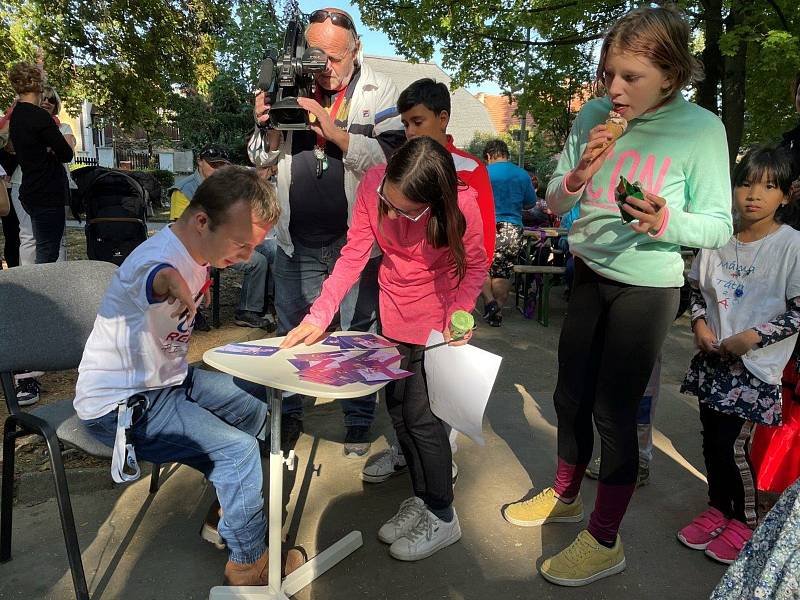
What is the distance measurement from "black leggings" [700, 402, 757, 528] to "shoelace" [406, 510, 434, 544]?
118 cm

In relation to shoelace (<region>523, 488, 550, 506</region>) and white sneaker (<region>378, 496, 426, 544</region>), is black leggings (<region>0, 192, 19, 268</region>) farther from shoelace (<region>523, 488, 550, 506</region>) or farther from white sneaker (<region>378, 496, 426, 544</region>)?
shoelace (<region>523, 488, 550, 506</region>)

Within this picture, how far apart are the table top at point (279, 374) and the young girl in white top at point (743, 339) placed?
4.68ft

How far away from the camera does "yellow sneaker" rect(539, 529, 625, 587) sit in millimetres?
2145

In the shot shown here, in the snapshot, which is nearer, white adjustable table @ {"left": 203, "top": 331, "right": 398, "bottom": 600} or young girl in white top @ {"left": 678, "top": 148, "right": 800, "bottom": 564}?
white adjustable table @ {"left": 203, "top": 331, "right": 398, "bottom": 600}

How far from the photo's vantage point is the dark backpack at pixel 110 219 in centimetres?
500

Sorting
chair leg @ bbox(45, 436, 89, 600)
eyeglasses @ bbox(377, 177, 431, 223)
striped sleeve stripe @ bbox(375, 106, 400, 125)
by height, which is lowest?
chair leg @ bbox(45, 436, 89, 600)

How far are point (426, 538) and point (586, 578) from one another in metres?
0.59

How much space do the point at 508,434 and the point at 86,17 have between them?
1017 centimetres

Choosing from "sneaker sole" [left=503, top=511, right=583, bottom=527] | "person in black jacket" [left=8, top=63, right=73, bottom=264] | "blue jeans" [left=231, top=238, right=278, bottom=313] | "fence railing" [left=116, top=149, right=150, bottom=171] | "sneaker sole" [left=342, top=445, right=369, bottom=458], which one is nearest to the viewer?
"sneaker sole" [left=503, top=511, right=583, bottom=527]

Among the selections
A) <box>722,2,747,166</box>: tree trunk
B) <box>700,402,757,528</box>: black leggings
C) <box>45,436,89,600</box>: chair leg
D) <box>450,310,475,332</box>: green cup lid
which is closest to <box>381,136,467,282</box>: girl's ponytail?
<box>450,310,475,332</box>: green cup lid

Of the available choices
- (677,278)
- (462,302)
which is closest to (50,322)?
(462,302)

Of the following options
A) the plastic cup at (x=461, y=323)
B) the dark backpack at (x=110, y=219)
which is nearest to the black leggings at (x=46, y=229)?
the dark backpack at (x=110, y=219)

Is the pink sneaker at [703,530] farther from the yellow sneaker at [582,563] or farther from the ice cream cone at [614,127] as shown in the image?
the ice cream cone at [614,127]

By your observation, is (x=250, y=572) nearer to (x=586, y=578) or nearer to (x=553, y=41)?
(x=586, y=578)
